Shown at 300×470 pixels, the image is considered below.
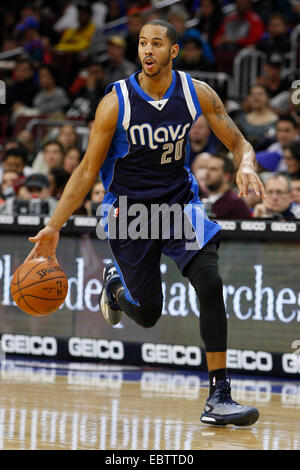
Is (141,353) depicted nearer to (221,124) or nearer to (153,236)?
(153,236)

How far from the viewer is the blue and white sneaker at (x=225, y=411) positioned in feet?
19.5

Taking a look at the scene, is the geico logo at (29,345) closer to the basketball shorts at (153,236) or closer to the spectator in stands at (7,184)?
the spectator in stands at (7,184)

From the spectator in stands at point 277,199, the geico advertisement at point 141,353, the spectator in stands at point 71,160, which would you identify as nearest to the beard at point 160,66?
the geico advertisement at point 141,353

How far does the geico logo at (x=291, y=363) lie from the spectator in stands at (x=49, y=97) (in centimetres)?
810

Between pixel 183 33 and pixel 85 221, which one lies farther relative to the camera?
pixel 183 33

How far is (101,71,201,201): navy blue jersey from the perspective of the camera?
6070 millimetres

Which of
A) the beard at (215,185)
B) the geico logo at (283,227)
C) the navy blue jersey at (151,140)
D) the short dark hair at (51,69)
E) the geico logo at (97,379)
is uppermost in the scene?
the short dark hair at (51,69)

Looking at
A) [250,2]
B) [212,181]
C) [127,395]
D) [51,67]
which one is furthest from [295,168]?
[51,67]

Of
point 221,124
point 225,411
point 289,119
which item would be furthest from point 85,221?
point 225,411

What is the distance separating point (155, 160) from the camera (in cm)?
614

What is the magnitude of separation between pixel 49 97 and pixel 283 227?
8.02 meters

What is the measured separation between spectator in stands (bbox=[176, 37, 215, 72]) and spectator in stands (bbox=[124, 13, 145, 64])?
1297 mm

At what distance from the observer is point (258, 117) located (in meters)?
12.3
